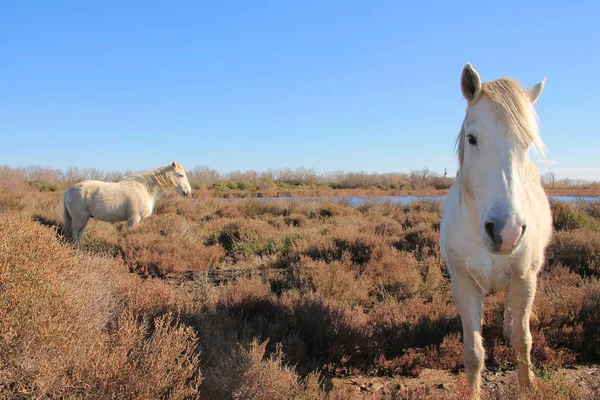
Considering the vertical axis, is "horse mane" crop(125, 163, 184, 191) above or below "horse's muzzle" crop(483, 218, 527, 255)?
above

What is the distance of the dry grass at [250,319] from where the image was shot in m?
2.00

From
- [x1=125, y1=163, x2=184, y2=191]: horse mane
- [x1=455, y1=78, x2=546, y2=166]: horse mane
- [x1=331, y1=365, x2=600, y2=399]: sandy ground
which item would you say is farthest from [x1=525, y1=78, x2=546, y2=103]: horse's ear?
[x1=125, y1=163, x2=184, y2=191]: horse mane

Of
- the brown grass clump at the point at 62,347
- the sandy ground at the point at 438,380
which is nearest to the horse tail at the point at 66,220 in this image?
the brown grass clump at the point at 62,347

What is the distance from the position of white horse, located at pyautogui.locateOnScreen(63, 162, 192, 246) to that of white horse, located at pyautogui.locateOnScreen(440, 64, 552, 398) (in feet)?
24.4

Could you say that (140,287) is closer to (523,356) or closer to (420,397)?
(420,397)

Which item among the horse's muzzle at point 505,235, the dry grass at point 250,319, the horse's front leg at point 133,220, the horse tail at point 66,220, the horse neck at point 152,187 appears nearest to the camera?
the horse's muzzle at point 505,235

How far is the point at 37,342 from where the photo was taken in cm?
203

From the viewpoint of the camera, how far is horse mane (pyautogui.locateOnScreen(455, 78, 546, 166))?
2.06 meters

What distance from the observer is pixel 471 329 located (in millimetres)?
2668

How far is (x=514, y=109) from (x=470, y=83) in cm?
39

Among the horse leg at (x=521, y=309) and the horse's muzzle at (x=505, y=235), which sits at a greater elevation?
the horse's muzzle at (x=505, y=235)

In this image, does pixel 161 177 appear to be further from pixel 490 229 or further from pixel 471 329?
pixel 490 229

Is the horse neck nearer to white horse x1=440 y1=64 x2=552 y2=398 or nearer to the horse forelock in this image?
white horse x1=440 y1=64 x2=552 y2=398

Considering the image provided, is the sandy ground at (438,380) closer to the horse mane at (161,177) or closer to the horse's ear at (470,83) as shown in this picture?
the horse's ear at (470,83)
